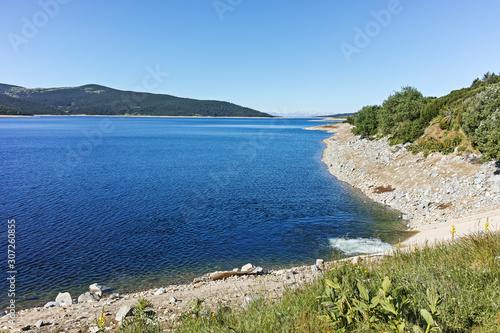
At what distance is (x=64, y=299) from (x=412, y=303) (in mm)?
14877

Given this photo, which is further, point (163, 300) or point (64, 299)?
point (64, 299)

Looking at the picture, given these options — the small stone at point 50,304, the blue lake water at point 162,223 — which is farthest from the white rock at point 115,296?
the small stone at point 50,304

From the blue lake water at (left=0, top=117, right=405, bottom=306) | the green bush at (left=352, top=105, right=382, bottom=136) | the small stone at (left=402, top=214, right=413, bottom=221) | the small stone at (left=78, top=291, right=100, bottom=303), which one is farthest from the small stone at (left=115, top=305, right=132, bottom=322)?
the green bush at (left=352, top=105, right=382, bottom=136)

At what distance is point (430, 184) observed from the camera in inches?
1115

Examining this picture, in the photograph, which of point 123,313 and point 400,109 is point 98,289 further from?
point 400,109

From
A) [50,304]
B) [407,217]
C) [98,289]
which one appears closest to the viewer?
[50,304]

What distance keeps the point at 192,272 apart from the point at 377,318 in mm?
13827

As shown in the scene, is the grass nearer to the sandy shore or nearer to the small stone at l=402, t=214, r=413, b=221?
the sandy shore

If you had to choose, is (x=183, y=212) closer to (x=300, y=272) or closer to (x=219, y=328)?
(x=300, y=272)

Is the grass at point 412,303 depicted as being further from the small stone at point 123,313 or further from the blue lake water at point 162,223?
the blue lake water at point 162,223

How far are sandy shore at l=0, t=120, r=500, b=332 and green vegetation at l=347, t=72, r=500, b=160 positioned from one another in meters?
2.08

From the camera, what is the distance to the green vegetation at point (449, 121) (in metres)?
26.5

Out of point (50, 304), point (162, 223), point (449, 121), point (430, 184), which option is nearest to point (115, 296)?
point (50, 304)

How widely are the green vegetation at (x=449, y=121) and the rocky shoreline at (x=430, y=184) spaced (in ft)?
5.30
